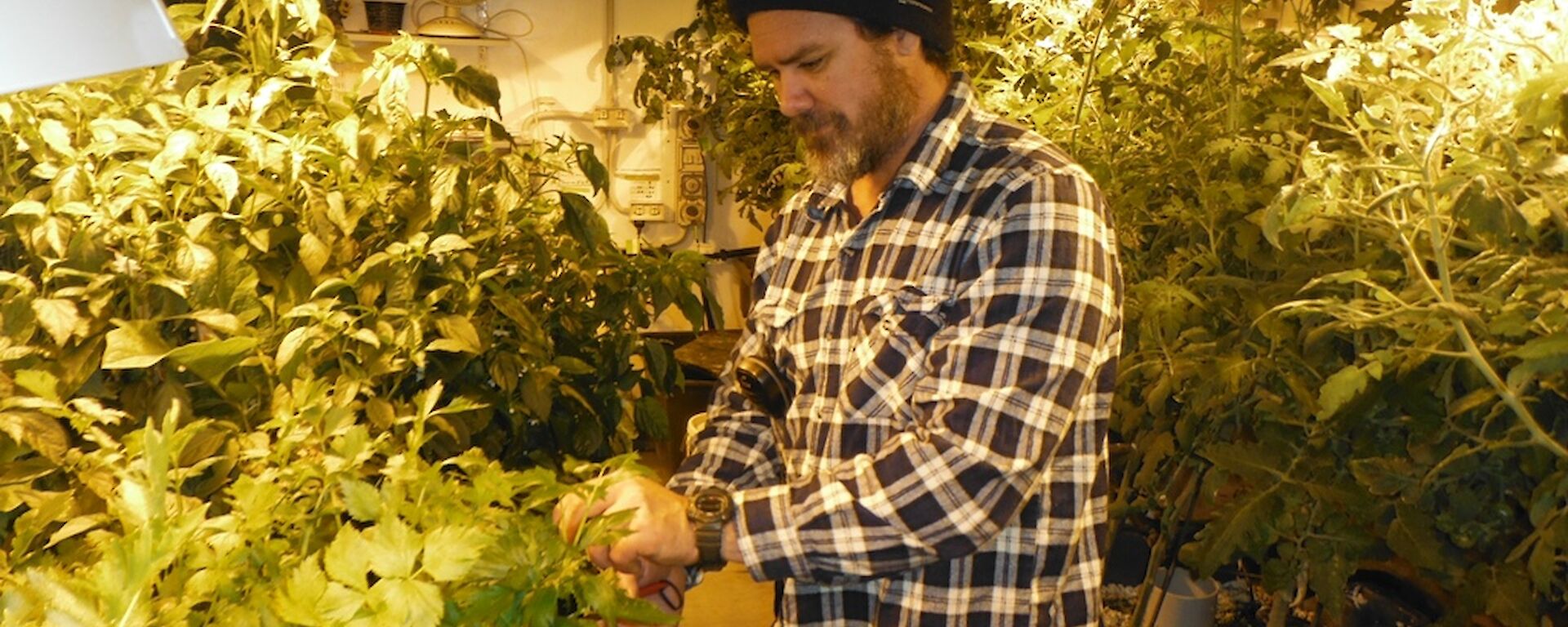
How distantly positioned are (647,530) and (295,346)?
0.44 meters

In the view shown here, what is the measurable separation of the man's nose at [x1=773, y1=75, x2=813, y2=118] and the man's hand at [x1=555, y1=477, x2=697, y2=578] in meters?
0.44

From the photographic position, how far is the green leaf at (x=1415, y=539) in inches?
74.2

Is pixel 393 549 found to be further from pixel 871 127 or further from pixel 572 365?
pixel 572 365

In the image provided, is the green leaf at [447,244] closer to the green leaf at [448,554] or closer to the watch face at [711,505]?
the watch face at [711,505]

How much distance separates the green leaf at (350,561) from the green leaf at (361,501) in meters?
0.08

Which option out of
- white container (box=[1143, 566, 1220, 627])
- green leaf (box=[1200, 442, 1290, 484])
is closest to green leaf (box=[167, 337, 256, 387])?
green leaf (box=[1200, 442, 1290, 484])

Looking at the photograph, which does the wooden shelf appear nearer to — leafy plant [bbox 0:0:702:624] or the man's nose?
leafy plant [bbox 0:0:702:624]

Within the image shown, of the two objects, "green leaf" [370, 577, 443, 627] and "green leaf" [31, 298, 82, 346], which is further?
"green leaf" [31, 298, 82, 346]

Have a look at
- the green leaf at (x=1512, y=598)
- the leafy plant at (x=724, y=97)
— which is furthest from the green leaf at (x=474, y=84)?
the leafy plant at (x=724, y=97)

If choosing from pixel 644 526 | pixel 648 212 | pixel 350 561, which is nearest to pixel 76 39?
pixel 350 561

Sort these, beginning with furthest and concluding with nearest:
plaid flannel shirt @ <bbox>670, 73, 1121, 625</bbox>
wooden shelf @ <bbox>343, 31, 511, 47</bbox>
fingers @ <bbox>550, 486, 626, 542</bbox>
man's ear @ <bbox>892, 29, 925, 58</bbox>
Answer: wooden shelf @ <bbox>343, 31, 511, 47</bbox>, man's ear @ <bbox>892, 29, 925, 58</bbox>, plaid flannel shirt @ <bbox>670, 73, 1121, 625</bbox>, fingers @ <bbox>550, 486, 626, 542</bbox>

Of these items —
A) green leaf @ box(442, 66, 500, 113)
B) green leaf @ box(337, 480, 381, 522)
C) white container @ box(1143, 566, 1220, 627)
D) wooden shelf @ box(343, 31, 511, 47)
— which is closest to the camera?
green leaf @ box(337, 480, 381, 522)

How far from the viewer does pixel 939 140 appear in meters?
1.38

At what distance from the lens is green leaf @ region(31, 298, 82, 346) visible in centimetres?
125
